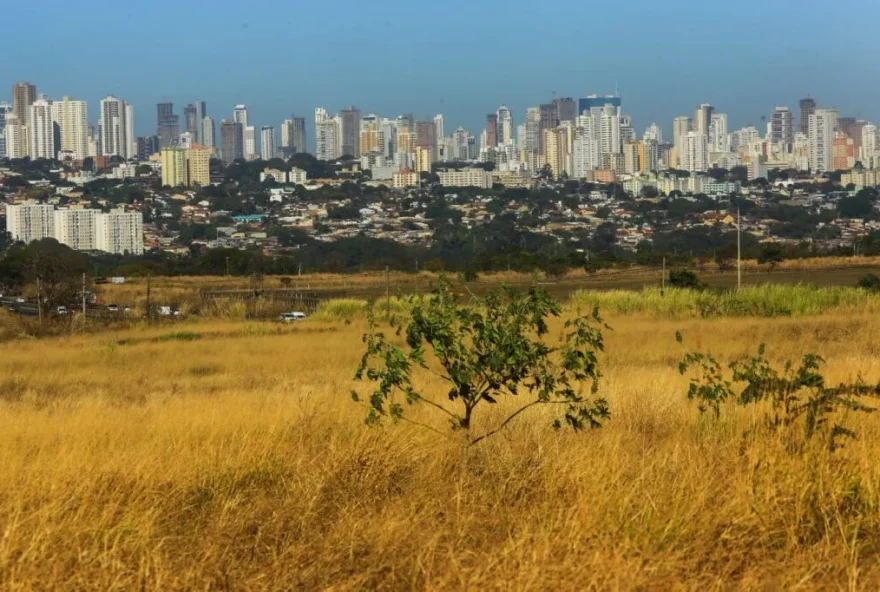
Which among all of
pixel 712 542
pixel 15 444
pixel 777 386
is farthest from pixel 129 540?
pixel 777 386

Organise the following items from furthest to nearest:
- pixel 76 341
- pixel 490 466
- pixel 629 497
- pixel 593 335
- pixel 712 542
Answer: pixel 76 341, pixel 593 335, pixel 490 466, pixel 629 497, pixel 712 542

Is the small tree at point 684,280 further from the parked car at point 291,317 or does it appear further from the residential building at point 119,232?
the residential building at point 119,232

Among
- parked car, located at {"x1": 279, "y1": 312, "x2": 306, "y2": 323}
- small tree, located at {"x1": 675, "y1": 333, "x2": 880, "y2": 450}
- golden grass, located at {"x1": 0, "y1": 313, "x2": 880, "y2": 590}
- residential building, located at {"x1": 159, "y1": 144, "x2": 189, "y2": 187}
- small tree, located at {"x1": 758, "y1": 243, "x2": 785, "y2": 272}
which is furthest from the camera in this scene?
residential building, located at {"x1": 159, "y1": 144, "x2": 189, "y2": 187}

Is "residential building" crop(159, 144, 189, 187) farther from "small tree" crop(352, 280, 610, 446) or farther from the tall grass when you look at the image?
"small tree" crop(352, 280, 610, 446)

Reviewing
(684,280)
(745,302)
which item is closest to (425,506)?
(745,302)

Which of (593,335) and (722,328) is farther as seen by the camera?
(722,328)

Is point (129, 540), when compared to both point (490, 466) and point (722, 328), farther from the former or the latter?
point (722, 328)

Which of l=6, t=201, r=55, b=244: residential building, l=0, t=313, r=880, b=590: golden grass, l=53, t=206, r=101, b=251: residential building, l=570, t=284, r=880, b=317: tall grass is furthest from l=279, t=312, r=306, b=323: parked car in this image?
l=6, t=201, r=55, b=244: residential building
